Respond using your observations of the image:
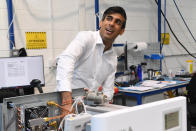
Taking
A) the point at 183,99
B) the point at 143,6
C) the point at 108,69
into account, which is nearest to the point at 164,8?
the point at 143,6

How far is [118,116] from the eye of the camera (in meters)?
0.78

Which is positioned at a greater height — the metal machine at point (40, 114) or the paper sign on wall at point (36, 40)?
the paper sign on wall at point (36, 40)

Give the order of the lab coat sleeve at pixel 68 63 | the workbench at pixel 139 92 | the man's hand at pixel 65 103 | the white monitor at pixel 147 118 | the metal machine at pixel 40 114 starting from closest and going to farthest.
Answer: the white monitor at pixel 147 118 → the metal machine at pixel 40 114 → the man's hand at pixel 65 103 → the lab coat sleeve at pixel 68 63 → the workbench at pixel 139 92

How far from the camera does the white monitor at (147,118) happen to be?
758 millimetres

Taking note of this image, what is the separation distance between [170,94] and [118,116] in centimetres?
322

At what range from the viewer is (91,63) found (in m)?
1.88

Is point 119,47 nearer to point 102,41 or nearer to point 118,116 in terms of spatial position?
point 102,41

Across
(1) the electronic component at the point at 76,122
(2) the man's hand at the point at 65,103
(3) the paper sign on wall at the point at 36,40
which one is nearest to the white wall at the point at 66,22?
(3) the paper sign on wall at the point at 36,40

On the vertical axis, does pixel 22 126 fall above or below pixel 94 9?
below

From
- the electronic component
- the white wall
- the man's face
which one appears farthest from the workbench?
the electronic component

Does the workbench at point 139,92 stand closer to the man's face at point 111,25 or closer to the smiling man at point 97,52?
the smiling man at point 97,52

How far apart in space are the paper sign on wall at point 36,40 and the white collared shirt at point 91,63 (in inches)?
48.7

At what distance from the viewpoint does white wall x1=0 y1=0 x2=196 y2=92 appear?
9.57 ft

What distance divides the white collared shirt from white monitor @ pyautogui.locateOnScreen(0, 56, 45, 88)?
95 centimetres
